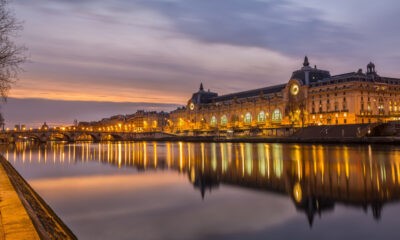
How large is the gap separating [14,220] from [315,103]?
116509mm

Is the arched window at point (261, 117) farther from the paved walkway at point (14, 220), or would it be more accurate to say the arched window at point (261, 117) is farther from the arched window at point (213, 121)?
the paved walkway at point (14, 220)

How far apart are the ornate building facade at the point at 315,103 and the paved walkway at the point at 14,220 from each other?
103 meters

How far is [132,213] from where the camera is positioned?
15914mm

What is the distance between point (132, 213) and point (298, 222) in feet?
20.8

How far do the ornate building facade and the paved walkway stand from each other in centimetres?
10266

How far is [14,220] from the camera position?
29.9 ft

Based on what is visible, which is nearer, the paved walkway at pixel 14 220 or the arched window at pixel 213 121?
the paved walkway at pixel 14 220

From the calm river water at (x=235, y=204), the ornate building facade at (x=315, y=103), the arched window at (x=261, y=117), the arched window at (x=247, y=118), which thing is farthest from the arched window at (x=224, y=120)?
the calm river water at (x=235, y=204)

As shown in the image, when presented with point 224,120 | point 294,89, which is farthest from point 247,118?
point 294,89

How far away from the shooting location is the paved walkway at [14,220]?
25.6 feet

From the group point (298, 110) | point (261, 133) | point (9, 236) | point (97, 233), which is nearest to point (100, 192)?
point (97, 233)

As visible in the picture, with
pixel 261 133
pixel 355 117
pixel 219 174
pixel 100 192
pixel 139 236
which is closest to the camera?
pixel 139 236

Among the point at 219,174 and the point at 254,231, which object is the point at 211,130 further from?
the point at 254,231

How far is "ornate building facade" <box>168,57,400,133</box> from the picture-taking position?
106688mm
